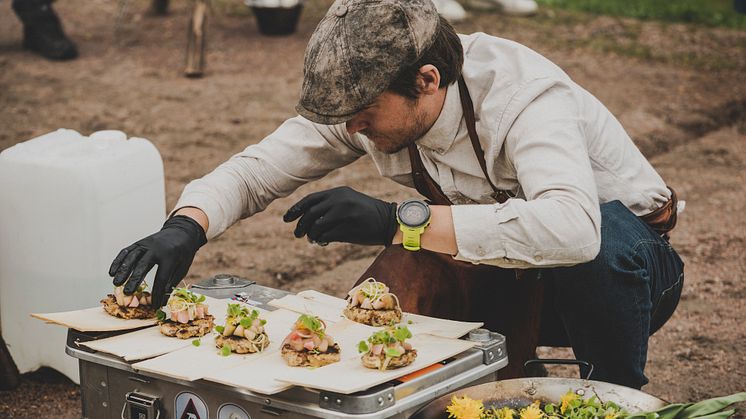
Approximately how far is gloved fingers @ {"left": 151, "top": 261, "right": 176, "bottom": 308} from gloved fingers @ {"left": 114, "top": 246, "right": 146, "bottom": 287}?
6 centimetres

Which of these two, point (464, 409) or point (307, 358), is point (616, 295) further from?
point (307, 358)

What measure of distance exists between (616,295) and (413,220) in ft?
2.04

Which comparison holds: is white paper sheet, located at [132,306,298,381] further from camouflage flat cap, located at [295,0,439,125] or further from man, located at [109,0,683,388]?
camouflage flat cap, located at [295,0,439,125]

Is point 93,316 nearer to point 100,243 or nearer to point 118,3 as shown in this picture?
point 100,243

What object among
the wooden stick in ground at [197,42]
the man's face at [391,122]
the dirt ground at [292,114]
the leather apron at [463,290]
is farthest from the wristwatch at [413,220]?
the wooden stick in ground at [197,42]

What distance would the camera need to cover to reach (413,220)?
2.62 m

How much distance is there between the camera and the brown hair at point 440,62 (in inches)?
106

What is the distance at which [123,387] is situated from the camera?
2680mm

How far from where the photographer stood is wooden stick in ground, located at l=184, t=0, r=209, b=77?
7816mm

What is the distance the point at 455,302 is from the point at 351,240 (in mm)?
635

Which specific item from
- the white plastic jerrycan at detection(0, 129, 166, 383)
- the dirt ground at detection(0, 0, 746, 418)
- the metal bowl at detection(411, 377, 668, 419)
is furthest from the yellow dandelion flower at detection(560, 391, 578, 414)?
the white plastic jerrycan at detection(0, 129, 166, 383)

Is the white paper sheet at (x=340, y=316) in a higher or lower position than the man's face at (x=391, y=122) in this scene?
lower

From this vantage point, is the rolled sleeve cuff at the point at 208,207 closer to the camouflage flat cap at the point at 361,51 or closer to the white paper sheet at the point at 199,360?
the white paper sheet at the point at 199,360

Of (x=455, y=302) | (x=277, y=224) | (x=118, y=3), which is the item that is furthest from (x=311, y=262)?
(x=118, y=3)
